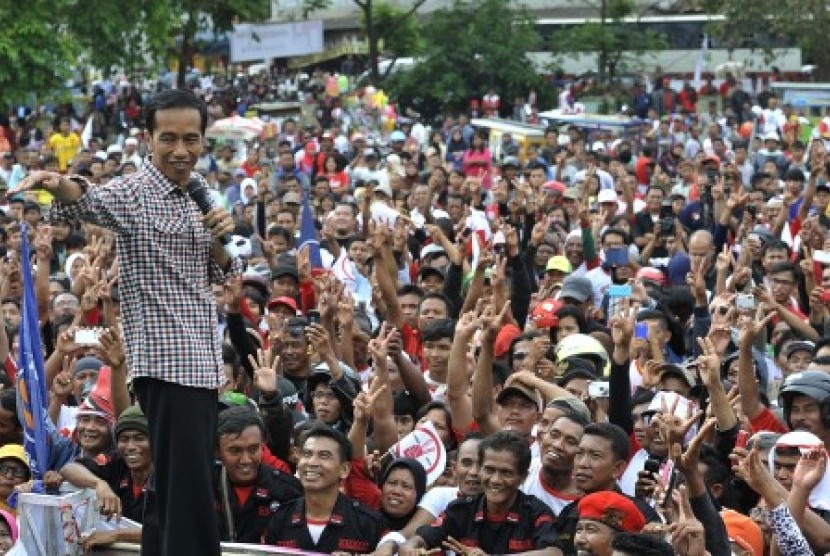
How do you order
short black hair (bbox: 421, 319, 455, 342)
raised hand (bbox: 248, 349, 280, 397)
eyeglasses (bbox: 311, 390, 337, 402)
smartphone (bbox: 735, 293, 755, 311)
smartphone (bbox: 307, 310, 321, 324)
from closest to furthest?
raised hand (bbox: 248, 349, 280, 397)
eyeglasses (bbox: 311, 390, 337, 402)
short black hair (bbox: 421, 319, 455, 342)
smartphone (bbox: 735, 293, 755, 311)
smartphone (bbox: 307, 310, 321, 324)

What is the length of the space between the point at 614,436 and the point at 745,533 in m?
0.63

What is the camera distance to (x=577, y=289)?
11.9 meters

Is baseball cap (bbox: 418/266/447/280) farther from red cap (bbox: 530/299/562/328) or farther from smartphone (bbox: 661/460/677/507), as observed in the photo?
→ smartphone (bbox: 661/460/677/507)

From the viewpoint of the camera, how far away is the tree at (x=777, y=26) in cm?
3709

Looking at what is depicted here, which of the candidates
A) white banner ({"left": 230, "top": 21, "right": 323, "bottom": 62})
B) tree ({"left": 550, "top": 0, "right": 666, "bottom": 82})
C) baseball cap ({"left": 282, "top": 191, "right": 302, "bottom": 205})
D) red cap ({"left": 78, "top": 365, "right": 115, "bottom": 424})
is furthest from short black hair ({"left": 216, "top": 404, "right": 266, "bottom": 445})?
tree ({"left": 550, "top": 0, "right": 666, "bottom": 82})

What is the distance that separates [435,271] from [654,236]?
267 cm

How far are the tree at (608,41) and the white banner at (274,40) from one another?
5.43 m

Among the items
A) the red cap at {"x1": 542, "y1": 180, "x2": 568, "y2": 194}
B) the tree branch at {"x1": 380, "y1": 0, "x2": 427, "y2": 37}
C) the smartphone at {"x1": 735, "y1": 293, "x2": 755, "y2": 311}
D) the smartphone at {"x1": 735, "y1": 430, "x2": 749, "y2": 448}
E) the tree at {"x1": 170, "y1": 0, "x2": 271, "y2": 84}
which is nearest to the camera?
the smartphone at {"x1": 735, "y1": 430, "x2": 749, "y2": 448}

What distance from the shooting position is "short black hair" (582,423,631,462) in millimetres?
7355

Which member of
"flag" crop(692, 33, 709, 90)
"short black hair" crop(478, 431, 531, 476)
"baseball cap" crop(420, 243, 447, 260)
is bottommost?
"flag" crop(692, 33, 709, 90)

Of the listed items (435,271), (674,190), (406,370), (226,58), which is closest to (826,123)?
(674,190)

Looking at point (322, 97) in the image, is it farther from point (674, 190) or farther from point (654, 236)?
point (654, 236)

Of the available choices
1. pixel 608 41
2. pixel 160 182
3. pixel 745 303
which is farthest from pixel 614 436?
pixel 608 41

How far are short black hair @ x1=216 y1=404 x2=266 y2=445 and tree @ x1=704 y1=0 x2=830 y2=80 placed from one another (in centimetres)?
3048
